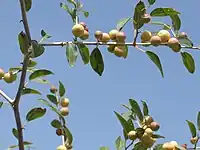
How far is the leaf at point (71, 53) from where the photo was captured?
7.18 ft

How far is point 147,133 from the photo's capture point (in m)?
2.28

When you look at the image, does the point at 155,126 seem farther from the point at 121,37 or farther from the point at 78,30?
the point at 78,30

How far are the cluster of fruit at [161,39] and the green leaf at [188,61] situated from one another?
158 millimetres

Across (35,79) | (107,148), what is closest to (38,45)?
(35,79)

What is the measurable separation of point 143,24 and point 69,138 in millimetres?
680

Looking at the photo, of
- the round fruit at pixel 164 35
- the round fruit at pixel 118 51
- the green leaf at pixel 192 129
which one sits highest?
the round fruit at pixel 164 35

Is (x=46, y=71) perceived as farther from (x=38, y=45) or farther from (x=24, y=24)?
(x=24, y=24)

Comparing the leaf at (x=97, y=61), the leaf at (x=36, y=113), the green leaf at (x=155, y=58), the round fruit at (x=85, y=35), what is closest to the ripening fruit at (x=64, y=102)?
the leaf at (x=36, y=113)

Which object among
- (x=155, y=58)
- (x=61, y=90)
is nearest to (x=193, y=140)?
(x=155, y=58)

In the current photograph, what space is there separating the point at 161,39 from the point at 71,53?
1.39 ft

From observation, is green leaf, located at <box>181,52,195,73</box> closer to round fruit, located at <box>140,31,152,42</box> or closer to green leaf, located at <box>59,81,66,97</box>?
round fruit, located at <box>140,31,152,42</box>

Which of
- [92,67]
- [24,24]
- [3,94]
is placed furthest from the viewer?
[92,67]

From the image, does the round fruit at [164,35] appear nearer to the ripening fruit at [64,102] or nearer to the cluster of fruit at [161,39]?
the cluster of fruit at [161,39]

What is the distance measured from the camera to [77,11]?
2.50 meters
